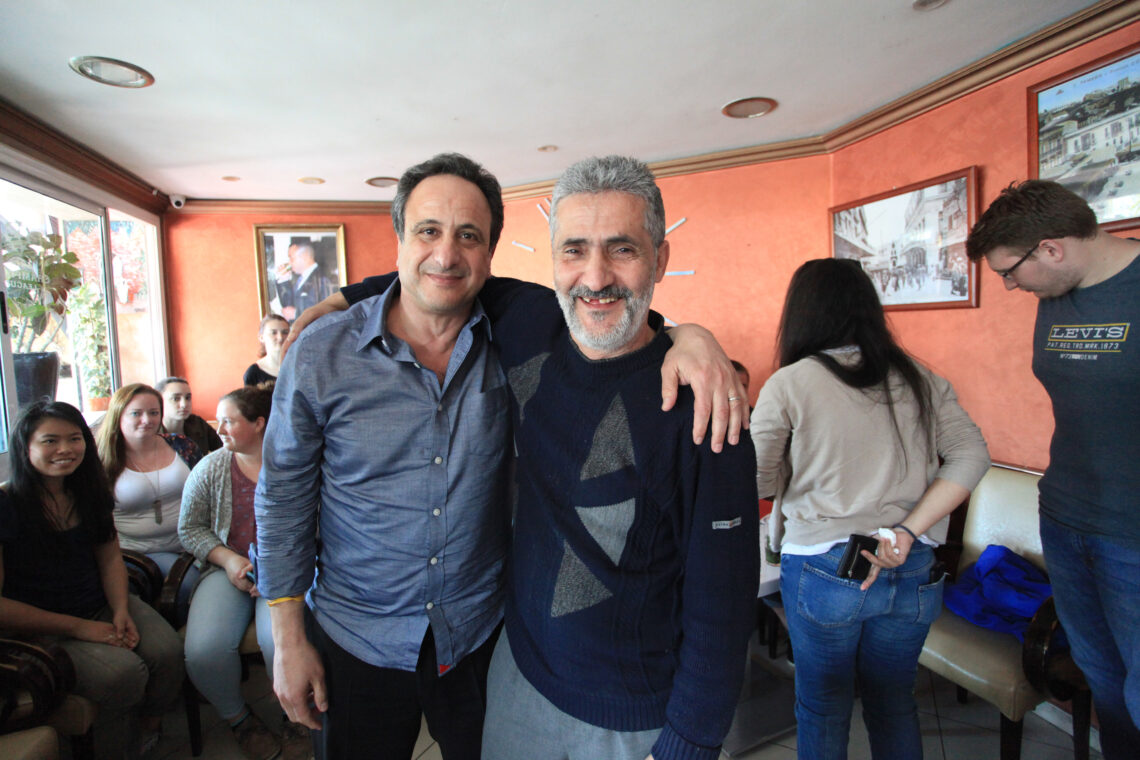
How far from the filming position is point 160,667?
222 cm

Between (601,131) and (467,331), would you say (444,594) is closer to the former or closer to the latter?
(467,331)

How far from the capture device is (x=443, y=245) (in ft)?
3.90

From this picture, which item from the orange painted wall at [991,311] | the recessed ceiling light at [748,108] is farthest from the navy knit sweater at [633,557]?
the recessed ceiling light at [748,108]

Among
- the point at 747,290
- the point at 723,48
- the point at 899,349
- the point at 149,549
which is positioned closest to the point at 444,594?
the point at 899,349

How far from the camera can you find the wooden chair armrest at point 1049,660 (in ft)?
6.36

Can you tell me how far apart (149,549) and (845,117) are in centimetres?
453

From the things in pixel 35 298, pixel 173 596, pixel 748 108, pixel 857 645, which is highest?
pixel 748 108

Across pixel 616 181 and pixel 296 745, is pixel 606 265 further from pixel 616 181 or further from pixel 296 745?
pixel 296 745

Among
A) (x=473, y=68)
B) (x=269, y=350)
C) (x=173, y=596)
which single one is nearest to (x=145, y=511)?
(x=173, y=596)

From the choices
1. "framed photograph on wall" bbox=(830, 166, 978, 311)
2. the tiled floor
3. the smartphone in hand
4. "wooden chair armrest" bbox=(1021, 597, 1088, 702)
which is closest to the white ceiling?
"framed photograph on wall" bbox=(830, 166, 978, 311)

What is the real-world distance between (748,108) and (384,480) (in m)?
3.20

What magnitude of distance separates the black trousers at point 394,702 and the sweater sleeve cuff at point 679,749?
0.48 m

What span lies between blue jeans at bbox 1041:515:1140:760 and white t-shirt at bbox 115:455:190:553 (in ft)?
11.7

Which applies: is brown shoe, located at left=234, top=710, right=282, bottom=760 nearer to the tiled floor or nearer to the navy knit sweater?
the tiled floor
